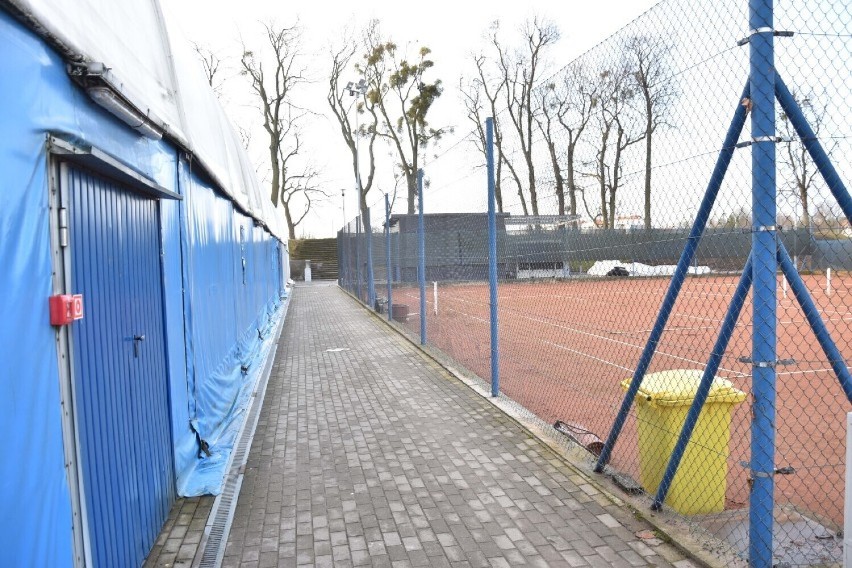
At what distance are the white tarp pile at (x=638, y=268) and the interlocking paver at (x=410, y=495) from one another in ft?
5.15

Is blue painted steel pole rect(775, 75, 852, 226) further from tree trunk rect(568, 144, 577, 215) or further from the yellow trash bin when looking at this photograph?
tree trunk rect(568, 144, 577, 215)

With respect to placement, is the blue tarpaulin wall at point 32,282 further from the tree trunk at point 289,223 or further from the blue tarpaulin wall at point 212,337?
the tree trunk at point 289,223

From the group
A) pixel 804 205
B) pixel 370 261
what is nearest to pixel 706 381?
pixel 804 205

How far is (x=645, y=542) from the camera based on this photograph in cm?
366

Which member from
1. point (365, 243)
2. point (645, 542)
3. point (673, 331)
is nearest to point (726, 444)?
point (645, 542)

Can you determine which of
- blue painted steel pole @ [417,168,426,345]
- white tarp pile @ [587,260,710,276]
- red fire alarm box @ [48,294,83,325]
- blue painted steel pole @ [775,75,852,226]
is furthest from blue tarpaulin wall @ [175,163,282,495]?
blue painted steel pole @ [775,75,852,226]

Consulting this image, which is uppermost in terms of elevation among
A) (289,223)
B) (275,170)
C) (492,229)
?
(275,170)

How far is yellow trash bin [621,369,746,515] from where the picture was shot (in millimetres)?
3930

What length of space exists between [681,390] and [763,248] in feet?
4.32

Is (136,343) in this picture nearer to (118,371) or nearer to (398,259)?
(118,371)

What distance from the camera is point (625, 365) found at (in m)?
9.78

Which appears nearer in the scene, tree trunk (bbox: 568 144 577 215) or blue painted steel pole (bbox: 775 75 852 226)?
blue painted steel pole (bbox: 775 75 852 226)

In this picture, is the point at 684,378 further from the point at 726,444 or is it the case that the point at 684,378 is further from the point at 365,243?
the point at 365,243

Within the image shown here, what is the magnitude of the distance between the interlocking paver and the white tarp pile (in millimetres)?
1570
